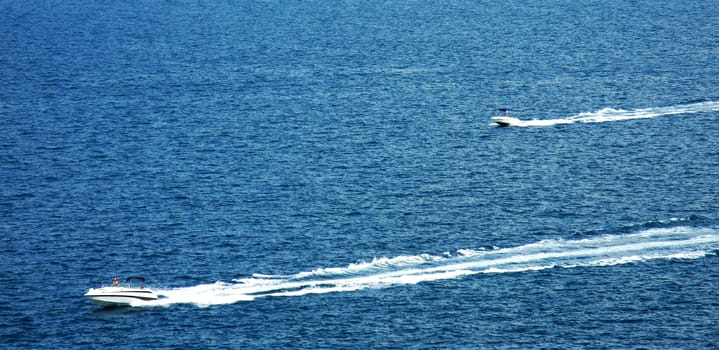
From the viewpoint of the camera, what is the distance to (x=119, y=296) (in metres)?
153

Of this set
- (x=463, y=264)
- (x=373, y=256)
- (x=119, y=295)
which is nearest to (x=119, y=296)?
(x=119, y=295)

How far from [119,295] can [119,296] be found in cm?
19

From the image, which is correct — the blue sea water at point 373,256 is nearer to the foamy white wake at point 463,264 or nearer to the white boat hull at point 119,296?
the foamy white wake at point 463,264

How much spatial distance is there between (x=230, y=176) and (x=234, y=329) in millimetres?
53660

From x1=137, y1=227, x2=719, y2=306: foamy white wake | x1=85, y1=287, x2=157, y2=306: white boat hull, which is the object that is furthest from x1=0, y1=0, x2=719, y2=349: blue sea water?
x1=85, y1=287, x2=157, y2=306: white boat hull

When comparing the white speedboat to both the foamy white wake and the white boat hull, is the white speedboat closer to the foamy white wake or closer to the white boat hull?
the white boat hull

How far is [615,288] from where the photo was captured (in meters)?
156

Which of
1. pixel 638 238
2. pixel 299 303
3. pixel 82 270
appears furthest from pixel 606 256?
pixel 82 270

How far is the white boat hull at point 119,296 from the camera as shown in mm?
152625

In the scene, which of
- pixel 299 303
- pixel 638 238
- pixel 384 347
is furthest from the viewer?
pixel 638 238

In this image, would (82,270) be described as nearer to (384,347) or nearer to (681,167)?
(384,347)

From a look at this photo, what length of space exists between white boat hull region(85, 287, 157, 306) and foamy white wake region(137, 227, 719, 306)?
1.05m

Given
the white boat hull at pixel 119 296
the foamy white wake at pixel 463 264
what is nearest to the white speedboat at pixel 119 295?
the white boat hull at pixel 119 296

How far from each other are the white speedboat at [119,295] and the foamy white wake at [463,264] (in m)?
1.03
